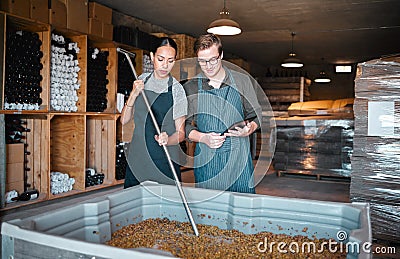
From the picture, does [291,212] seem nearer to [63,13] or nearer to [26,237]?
[26,237]

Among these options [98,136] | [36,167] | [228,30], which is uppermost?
[228,30]

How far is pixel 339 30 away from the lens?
23.1 feet

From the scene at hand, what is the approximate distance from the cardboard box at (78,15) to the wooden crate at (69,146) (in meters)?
1.00

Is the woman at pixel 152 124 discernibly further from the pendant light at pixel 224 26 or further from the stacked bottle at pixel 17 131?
the pendant light at pixel 224 26

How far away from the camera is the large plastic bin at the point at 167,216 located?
0.90 m

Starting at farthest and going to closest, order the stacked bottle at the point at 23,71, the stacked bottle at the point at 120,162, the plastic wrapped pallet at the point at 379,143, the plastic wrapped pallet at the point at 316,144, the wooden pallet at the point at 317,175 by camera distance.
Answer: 1. the wooden pallet at the point at 317,175
2. the plastic wrapped pallet at the point at 316,144
3. the stacked bottle at the point at 120,162
4. the stacked bottle at the point at 23,71
5. the plastic wrapped pallet at the point at 379,143

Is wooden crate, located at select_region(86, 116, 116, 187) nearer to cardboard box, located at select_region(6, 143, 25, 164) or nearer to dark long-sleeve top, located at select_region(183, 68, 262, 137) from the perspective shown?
cardboard box, located at select_region(6, 143, 25, 164)

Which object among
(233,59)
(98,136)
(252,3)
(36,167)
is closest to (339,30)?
(252,3)

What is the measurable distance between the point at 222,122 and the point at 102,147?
332cm

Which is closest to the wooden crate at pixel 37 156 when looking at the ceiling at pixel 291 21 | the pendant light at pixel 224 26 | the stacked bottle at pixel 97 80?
the stacked bottle at pixel 97 80

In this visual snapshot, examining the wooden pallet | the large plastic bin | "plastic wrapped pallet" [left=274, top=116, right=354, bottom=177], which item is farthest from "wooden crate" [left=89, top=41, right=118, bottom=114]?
the large plastic bin

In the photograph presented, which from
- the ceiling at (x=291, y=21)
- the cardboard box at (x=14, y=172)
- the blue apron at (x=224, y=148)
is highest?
the ceiling at (x=291, y=21)

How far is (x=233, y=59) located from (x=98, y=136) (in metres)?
5.58

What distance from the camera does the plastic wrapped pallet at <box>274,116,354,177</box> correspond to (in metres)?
5.70
